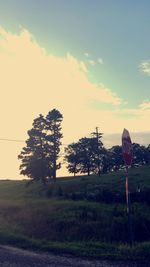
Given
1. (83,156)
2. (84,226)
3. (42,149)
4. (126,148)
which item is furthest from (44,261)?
(83,156)

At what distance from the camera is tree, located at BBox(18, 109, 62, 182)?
54.0 meters

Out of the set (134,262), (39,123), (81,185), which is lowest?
(134,262)

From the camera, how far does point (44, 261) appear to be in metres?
10.2

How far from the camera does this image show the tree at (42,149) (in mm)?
54031

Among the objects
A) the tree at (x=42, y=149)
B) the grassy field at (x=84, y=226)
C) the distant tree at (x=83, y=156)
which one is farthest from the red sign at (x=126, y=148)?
the distant tree at (x=83, y=156)

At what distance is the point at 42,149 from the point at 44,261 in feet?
150

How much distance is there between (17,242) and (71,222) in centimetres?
1159

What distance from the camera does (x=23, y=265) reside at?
9.65 m

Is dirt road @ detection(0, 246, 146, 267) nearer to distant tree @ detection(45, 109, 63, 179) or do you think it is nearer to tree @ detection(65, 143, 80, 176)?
distant tree @ detection(45, 109, 63, 179)

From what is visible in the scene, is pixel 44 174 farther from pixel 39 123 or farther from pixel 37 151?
pixel 39 123

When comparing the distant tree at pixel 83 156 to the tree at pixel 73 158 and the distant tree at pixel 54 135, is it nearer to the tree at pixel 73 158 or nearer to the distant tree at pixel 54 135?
the tree at pixel 73 158

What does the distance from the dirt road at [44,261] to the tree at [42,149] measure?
4250cm

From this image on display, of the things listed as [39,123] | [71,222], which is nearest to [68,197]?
[71,222]

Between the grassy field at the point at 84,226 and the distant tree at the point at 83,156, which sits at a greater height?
the distant tree at the point at 83,156
